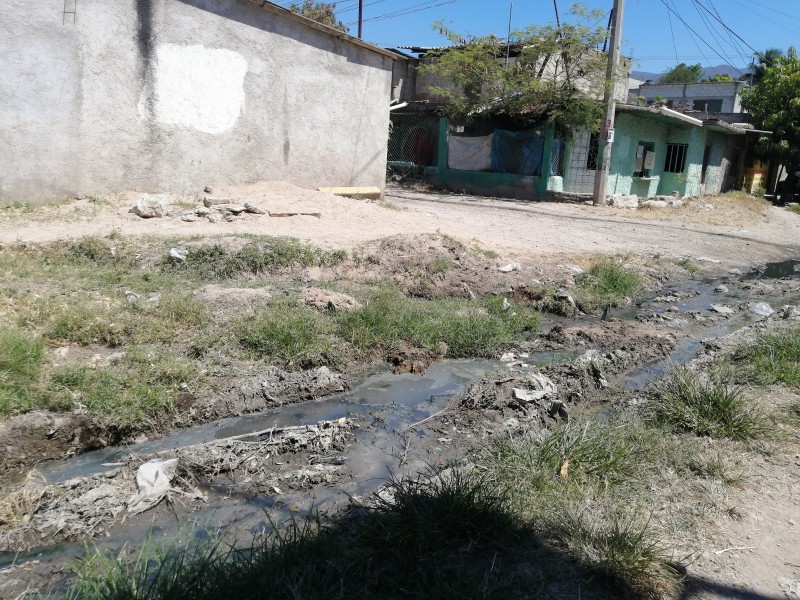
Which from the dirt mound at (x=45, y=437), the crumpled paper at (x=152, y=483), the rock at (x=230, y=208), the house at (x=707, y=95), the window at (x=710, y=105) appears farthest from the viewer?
the window at (x=710, y=105)

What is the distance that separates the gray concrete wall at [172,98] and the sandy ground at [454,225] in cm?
52

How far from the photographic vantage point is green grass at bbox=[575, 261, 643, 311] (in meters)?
7.81

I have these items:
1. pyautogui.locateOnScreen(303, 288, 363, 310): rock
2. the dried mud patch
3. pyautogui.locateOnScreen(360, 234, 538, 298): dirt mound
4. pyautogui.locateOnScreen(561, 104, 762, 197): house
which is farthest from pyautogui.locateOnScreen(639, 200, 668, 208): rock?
the dried mud patch

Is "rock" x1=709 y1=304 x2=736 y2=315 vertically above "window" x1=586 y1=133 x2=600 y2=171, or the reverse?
"window" x1=586 y1=133 x2=600 y2=171

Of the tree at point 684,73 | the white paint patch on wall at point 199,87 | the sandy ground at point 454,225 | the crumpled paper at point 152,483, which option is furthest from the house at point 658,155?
the tree at point 684,73

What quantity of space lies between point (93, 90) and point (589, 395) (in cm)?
847

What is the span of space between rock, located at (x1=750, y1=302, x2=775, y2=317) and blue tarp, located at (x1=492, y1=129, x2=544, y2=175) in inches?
427

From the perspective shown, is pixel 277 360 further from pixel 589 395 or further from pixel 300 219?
pixel 300 219

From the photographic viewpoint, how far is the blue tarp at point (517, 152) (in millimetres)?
18438

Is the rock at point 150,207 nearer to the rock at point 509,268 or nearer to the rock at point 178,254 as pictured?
the rock at point 178,254

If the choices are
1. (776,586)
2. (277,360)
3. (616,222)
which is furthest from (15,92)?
(616,222)

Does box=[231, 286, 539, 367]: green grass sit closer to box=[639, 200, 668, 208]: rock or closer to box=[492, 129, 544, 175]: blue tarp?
box=[492, 129, 544, 175]: blue tarp

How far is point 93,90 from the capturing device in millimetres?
9539

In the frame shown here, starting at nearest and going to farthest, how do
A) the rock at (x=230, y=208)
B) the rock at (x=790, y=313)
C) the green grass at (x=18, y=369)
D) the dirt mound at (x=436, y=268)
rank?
the green grass at (x=18, y=369) < the rock at (x=790, y=313) < the dirt mound at (x=436, y=268) < the rock at (x=230, y=208)
